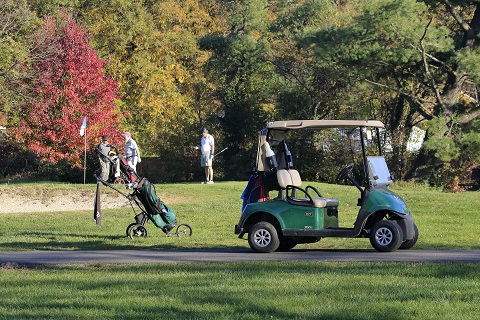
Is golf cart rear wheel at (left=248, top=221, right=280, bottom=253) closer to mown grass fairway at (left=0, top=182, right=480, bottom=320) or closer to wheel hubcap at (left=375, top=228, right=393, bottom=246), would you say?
wheel hubcap at (left=375, top=228, right=393, bottom=246)

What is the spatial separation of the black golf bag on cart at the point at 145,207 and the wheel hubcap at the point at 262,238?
11.2ft

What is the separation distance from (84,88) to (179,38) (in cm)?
1608

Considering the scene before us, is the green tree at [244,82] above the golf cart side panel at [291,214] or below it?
above

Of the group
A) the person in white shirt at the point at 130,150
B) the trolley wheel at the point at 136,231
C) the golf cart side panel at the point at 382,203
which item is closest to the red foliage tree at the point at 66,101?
the person in white shirt at the point at 130,150

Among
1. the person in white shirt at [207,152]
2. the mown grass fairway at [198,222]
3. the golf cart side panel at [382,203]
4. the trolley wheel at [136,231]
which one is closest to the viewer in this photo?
the golf cart side panel at [382,203]

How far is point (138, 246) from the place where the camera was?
1745 centimetres

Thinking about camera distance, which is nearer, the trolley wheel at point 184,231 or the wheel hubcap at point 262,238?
the wheel hubcap at point 262,238

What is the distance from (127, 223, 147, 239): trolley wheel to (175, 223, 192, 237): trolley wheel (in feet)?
2.39

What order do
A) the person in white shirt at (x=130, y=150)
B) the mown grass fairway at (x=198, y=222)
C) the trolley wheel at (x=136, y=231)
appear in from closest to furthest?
the mown grass fairway at (x=198, y=222) → the trolley wheel at (x=136, y=231) → the person in white shirt at (x=130, y=150)

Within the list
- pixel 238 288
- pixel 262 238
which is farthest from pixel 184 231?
pixel 238 288

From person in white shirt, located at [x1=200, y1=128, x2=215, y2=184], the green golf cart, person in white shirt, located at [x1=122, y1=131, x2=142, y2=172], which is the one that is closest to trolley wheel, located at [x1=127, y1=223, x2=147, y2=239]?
the green golf cart

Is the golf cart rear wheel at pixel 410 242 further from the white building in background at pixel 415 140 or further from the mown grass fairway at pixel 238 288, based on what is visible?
the white building in background at pixel 415 140

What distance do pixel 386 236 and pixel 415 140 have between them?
2555 centimetres

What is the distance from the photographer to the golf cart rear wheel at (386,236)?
14.9m
